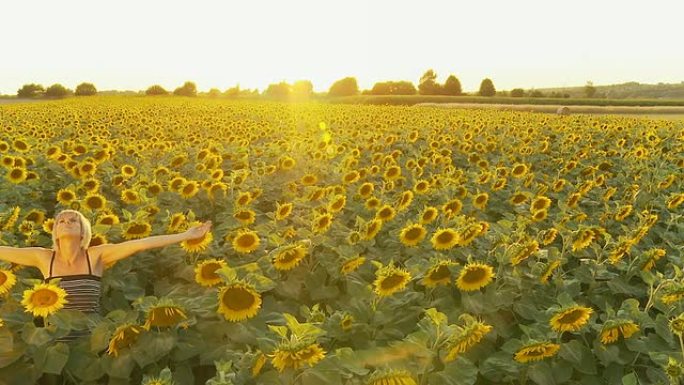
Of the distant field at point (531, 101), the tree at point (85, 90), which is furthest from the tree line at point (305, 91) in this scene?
the distant field at point (531, 101)

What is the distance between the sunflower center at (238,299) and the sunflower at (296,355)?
2.19 feet

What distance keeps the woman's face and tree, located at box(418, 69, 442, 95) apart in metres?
70.9

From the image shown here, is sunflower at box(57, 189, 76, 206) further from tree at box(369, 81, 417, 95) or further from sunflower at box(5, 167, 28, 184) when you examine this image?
tree at box(369, 81, 417, 95)

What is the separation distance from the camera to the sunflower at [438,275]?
3.54 m

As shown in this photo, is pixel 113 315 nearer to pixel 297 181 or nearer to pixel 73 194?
pixel 73 194

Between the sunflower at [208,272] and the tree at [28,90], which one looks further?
the tree at [28,90]

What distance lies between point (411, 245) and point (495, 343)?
1.07m

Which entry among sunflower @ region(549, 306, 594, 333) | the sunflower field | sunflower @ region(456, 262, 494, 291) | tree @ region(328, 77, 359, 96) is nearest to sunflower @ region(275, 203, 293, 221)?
the sunflower field

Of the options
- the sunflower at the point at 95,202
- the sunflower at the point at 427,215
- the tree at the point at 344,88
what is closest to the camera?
the sunflower at the point at 427,215

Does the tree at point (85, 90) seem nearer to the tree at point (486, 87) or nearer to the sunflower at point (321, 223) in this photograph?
the tree at point (486, 87)

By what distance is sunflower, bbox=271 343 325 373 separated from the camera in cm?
233

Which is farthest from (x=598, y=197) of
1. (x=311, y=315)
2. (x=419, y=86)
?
(x=419, y=86)

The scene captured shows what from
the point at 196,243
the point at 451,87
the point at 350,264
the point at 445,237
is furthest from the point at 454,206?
the point at 451,87

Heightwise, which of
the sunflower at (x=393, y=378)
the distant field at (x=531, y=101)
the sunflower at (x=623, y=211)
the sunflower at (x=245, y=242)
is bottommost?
the distant field at (x=531, y=101)
